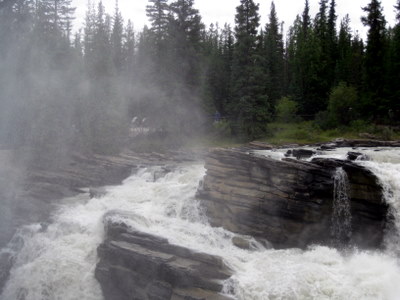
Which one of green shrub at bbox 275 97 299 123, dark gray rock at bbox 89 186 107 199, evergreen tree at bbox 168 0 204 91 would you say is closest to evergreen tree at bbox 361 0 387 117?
green shrub at bbox 275 97 299 123

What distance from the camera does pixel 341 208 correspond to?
43.3 feet

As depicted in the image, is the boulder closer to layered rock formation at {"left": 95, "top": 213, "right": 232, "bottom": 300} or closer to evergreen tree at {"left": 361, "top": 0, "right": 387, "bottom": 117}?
layered rock formation at {"left": 95, "top": 213, "right": 232, "bottom": 300}

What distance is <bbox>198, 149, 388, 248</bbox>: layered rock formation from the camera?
1304 centimetres

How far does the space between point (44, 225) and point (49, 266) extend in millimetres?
2158

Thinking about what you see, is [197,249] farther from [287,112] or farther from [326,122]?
[287,112]

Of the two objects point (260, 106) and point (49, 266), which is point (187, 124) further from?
point (49, 266)

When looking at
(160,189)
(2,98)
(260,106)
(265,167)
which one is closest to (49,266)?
(160,189)

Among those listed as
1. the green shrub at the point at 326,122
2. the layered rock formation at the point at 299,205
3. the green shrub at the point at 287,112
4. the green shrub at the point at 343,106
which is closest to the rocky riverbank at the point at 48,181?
the layered rock formation at the point at 299,205

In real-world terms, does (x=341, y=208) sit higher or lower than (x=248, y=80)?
lower

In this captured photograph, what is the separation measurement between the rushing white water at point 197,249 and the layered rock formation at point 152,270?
1.54 ft

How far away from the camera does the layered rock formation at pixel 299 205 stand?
42.8 feet

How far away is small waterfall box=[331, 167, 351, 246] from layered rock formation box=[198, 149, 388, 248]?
149 mm

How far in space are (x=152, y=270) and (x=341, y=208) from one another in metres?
7.02

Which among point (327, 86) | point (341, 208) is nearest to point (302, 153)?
point (341, 208)
